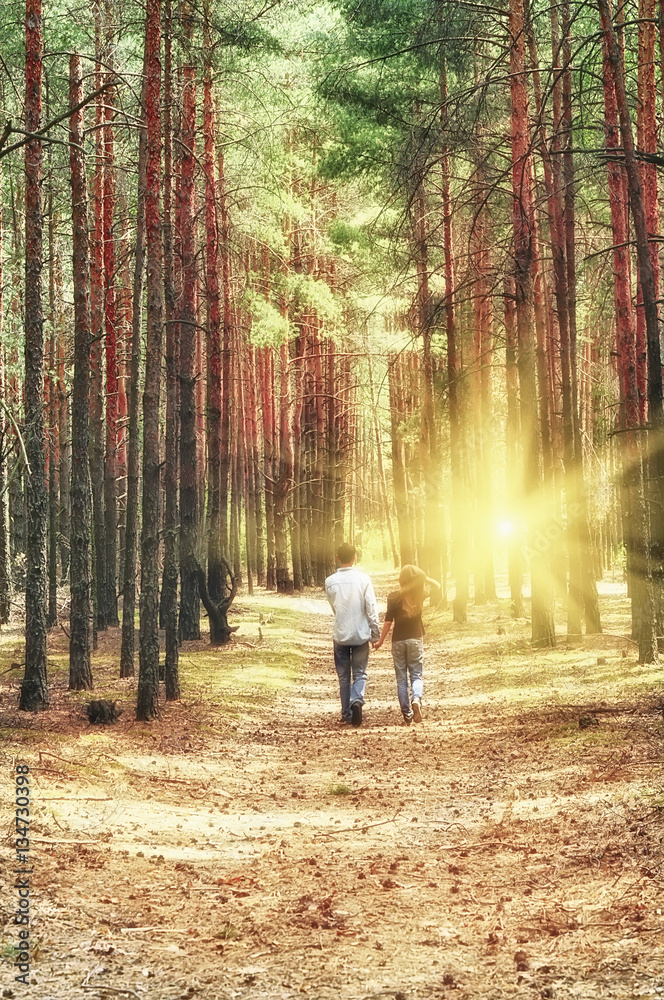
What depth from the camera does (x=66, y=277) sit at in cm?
2950

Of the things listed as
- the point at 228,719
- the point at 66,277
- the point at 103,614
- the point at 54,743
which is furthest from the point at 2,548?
the point at 54,743

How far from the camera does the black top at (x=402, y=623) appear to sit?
11.6m

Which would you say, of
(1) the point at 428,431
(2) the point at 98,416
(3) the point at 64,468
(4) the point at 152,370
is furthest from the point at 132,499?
(1) the point at 428,431

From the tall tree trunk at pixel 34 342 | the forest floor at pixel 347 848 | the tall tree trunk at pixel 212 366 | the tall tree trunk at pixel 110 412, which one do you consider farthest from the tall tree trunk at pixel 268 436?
the tall tree trunk at pixel 34 342

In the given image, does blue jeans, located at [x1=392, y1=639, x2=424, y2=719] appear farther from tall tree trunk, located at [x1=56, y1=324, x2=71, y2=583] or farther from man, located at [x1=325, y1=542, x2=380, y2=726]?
tall tree trunk, located at [x1=56, y1=324, x2=71, y2=583]

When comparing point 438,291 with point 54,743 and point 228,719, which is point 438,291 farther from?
point 54,743

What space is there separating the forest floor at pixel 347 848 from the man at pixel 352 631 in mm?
389

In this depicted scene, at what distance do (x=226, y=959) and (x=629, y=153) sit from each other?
8268 mm

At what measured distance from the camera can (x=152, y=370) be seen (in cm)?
1135

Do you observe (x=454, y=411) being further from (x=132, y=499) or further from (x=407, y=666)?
(x=407, y=666)

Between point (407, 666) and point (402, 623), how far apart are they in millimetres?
508

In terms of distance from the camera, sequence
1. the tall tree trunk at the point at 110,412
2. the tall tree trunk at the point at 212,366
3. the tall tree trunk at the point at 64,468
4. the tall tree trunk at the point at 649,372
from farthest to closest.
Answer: the tall tree trunk at the point at 64,468 → the tall tree trunk at the point at 110,412 → the tall tree trunk at the point at 212,366 → the tall tree trunk at the point at 649,372

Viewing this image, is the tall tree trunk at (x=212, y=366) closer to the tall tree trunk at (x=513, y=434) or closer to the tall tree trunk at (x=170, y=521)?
the tall tree trunk at (x=170, y=521)

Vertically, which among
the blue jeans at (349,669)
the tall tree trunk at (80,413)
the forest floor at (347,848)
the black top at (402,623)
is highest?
the tall tree trunk at (80,413)
